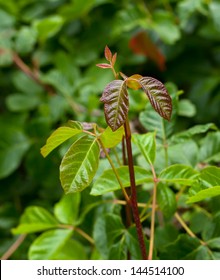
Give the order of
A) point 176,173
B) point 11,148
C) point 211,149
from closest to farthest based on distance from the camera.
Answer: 1. point 176,173
2. point 211,149
3. point 11,148

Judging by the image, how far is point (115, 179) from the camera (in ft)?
2.50

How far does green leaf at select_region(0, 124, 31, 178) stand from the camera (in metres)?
1.27

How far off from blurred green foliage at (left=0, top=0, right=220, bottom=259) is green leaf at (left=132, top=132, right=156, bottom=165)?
1.02ft

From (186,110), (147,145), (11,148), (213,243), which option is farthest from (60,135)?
(11,148)

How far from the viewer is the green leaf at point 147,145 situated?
77 centimetres

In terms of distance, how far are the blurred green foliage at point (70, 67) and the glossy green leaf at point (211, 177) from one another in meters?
0.40

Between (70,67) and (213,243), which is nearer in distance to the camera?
(213,243)

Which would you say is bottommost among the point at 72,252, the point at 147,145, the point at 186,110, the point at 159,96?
the point at 72,252

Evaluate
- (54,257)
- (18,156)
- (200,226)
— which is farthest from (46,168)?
(200,226)

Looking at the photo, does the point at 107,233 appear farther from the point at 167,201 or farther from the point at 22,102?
the point at 22,102

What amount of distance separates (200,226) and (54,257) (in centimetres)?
26

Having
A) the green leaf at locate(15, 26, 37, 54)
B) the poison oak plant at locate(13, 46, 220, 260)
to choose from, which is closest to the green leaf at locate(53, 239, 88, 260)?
the poison oak plant at locate(13, 46, 220, 260)

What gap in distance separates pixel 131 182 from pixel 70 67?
76 cm

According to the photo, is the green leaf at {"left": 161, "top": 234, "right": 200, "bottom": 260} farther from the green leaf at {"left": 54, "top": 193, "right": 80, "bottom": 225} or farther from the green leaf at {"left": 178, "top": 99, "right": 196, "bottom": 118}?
the green leaf at {"left": 178, "top": 99, "right": 196, "bottom": 118}
